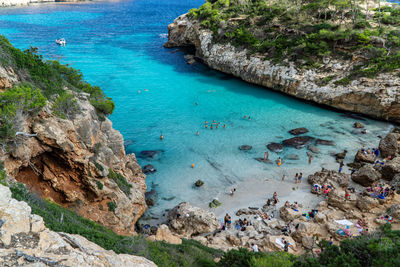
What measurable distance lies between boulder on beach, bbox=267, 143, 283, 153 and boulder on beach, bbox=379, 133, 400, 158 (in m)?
11.1

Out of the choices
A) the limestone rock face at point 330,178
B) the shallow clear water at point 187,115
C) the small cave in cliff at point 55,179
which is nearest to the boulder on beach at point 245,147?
the shallow clear water at point 187,115

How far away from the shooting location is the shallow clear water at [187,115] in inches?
1120

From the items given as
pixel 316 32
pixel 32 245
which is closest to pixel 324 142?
pixel 316 32

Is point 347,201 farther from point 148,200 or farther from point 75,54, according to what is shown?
point 75,54

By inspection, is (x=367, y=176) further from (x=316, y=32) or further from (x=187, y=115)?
(x=316, y=32)

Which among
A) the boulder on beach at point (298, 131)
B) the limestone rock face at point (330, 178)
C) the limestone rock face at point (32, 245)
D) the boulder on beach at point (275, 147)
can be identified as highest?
the limestone rock face at point (32, 245)

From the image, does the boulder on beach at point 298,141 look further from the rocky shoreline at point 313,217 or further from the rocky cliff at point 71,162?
the rocky cliff at point 71,162

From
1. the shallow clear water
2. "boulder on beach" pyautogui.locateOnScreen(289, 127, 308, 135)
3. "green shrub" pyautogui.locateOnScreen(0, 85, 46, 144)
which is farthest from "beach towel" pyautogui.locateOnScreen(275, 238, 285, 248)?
"boulder on beach" pyautogui.locateOnScreen(289, 127, 308, 135)

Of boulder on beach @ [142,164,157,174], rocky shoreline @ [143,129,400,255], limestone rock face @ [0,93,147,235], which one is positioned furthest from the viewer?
boulder on beach @ [142,164,157,174]

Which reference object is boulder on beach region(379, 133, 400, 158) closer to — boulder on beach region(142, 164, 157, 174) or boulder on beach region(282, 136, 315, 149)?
boulder on beach region(282, 136, 315, 149)

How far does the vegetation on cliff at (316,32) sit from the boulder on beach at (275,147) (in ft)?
52.7

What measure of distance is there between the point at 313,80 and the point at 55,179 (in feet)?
128

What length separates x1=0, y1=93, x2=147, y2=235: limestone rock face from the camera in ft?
47.8

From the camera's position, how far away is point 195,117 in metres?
39.6
